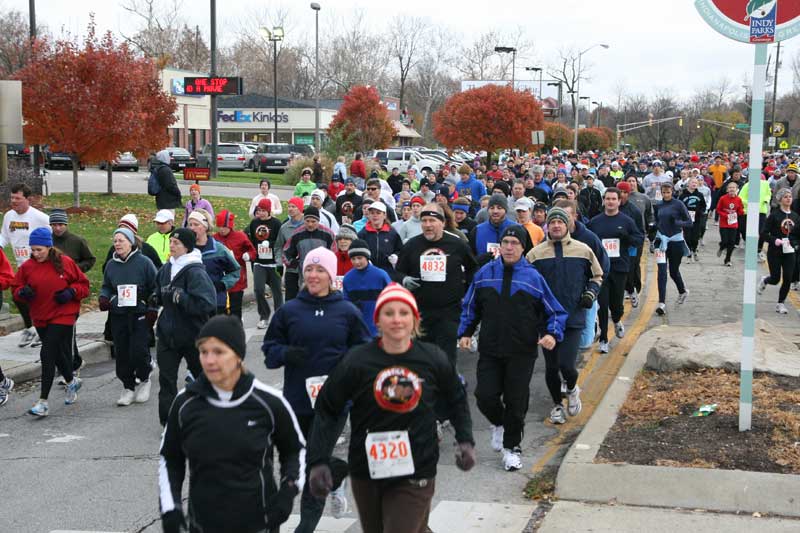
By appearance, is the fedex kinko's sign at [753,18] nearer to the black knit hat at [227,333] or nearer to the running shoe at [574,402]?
the running shoe at [574,402]

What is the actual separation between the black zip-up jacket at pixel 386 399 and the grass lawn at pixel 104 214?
33.9ft

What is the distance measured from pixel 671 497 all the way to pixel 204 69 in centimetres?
9720

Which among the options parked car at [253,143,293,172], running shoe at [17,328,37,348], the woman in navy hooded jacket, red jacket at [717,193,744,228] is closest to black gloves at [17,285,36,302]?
running shoe at [17,328,37,348]

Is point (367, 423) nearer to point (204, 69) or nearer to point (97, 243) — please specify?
point (97, 243)

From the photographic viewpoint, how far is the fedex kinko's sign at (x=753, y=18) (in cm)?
739

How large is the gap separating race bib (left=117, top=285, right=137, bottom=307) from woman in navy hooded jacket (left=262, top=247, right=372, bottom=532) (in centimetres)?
338

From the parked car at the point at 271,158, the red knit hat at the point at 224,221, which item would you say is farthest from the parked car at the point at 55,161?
the red knit hat at the point at 224,221

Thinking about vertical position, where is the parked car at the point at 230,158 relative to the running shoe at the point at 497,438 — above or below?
above

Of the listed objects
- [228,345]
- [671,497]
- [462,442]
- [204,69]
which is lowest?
[671,497]

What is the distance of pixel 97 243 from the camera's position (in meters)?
18.9

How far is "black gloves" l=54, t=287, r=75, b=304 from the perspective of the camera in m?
9.27

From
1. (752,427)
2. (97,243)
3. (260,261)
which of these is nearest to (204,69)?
(97,243)

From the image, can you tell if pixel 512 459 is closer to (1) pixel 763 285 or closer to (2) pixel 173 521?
(2) pixel 173 521

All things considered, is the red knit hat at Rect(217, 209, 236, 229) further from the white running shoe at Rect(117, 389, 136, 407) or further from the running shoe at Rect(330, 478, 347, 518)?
the running shoe at Rect(330, 478, 347, 518)
